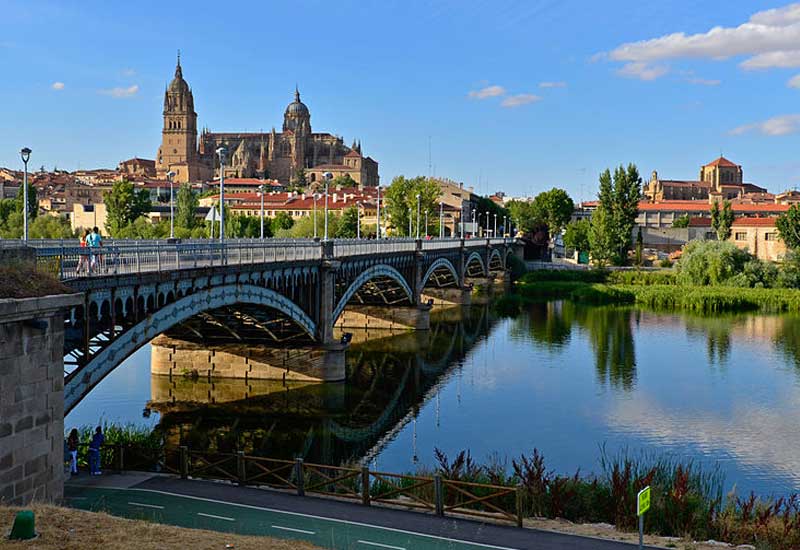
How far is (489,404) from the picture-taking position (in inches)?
1379

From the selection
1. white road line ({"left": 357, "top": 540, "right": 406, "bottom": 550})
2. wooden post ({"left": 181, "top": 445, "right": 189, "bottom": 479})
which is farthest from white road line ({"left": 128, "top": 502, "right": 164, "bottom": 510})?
white road line ({"left": 357, "top": 540, "right": 406, "bottom": 550})

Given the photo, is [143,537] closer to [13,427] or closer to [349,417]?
[13,427]

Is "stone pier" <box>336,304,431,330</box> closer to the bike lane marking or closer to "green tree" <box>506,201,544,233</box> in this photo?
the bike lane marking

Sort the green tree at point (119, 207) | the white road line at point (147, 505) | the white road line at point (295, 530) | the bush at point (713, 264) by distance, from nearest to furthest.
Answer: the white road line at point (295, 530)
the white road line at point (147, 505)
the bush at point (713, 264)
the green tree at point (119, 207)

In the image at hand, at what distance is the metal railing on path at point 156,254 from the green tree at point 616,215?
6082 cm

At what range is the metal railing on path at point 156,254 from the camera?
61.3 ft

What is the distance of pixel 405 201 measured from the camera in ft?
374

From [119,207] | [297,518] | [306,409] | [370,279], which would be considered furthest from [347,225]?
[297,518]

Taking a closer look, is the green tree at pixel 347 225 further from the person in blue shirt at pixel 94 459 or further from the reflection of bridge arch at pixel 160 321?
the person in blue shirt at pixel 94 459

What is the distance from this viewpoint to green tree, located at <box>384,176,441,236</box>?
113500mm

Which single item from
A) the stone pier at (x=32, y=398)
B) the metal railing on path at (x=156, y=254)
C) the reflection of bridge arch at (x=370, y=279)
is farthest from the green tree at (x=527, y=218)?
the stone pier at (x=32, y=398)

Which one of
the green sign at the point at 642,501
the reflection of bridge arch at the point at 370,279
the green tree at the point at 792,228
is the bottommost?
the green sign at the point at 642,501

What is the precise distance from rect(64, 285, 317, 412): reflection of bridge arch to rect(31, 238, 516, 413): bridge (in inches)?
1.1

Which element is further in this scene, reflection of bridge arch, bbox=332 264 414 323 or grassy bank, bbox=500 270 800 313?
grassy bank, bbox=500 270 800 313
